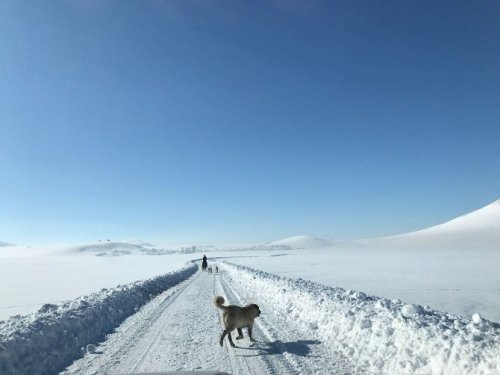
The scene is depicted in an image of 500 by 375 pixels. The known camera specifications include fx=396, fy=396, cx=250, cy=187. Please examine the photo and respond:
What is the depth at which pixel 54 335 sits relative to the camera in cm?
948

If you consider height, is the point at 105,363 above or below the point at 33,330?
below

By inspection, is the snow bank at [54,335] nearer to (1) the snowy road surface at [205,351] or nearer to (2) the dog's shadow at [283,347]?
(1) the snowy road surface at [205,351]

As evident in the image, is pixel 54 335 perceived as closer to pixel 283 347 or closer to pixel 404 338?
pixel 283 347

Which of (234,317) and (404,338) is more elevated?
(234,317)

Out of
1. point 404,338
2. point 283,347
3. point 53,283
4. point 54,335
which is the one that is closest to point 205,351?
point 283,347

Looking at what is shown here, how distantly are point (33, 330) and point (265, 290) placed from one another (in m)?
12.2

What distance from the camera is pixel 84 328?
1107 centimetres

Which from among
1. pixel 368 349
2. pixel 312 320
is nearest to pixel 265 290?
pixel 312 320

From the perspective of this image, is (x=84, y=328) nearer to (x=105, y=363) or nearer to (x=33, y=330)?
(x=33, y=330)

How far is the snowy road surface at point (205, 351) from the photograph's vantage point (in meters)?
7.51

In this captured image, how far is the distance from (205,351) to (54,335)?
3.77 metres

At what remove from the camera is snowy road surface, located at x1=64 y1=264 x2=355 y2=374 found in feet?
24.6

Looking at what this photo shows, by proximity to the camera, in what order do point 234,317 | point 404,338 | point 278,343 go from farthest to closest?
point 234,317 → point 278,343 → point 404,338

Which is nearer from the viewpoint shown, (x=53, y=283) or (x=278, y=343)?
(x=278, y=343)
